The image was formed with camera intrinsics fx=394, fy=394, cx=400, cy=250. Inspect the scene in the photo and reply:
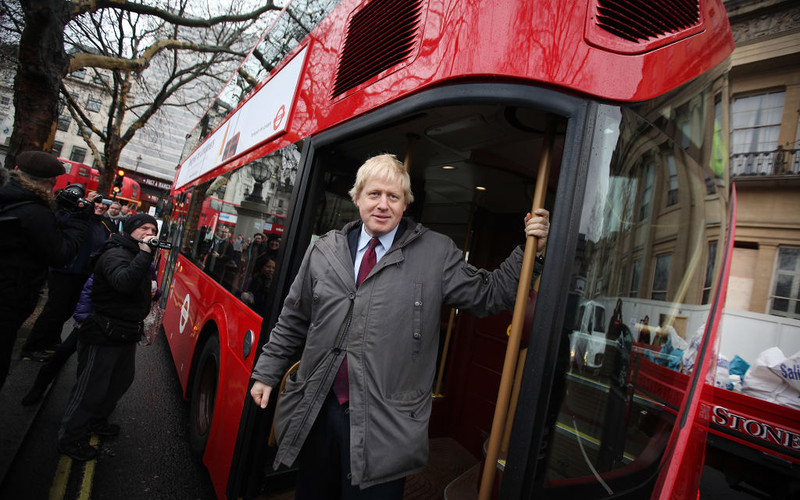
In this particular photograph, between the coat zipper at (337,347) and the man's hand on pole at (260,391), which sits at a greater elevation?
the coat zipper at (337,347)

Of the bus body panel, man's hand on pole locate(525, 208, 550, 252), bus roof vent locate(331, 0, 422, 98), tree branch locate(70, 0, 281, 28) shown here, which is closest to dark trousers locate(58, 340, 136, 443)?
the bus body panel

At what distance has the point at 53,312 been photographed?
436cm

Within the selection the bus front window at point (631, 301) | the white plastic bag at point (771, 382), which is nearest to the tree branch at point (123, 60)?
the bus front window at point (631, 301)

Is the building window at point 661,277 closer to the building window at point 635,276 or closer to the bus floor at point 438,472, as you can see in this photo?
the building window at point 635,276

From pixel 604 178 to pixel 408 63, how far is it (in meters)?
0.90

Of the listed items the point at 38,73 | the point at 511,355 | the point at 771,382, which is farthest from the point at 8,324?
the point at 771,382

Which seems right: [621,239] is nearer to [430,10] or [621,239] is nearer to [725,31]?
[725,31]

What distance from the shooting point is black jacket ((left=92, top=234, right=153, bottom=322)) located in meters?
2.64

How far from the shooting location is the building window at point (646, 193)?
4.22 ft

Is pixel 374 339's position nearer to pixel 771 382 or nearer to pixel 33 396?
pixel 33 396

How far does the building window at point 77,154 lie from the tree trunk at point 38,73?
Result: 116 feet

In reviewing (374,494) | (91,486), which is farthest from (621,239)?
(91,486)

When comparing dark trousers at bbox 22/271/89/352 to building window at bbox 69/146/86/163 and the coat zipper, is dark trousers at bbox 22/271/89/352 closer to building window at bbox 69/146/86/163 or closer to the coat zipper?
the coat zipper

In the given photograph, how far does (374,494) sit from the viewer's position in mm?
1395
